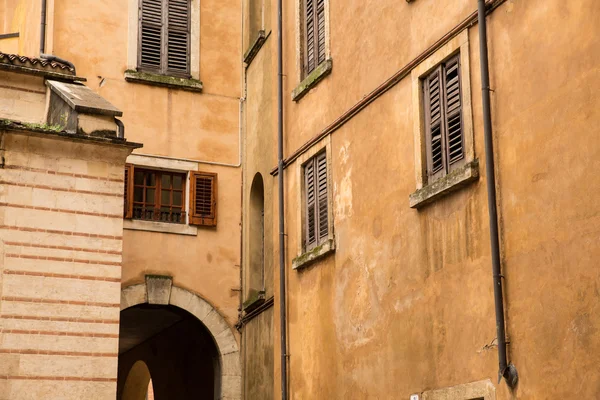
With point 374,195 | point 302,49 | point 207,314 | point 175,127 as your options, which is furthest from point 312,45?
point 207,314

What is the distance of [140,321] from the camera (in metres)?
23.6

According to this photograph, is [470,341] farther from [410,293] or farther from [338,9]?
[338,9]

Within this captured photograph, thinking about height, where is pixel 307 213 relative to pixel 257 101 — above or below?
below

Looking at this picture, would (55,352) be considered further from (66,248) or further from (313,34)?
(313,34)

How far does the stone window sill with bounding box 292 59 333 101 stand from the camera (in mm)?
16438

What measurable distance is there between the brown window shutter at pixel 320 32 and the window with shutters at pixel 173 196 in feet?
15.0

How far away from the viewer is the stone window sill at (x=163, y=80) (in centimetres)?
2062

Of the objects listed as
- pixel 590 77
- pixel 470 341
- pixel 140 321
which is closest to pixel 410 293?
pixel 470 341

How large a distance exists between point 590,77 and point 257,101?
415 inches

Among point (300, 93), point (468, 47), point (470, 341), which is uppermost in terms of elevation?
point (300, 93)

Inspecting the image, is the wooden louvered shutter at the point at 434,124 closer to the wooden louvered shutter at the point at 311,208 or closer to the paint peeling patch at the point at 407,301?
the paint peeling patch at the point at 407,301

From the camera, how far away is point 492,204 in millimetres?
11883

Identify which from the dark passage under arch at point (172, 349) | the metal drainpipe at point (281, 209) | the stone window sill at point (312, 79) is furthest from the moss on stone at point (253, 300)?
the stone window sill at point (312, 79)

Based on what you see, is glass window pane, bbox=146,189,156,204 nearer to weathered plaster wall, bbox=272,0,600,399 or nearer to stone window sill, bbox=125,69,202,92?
stone window sill, bbox=125,69,202,92
